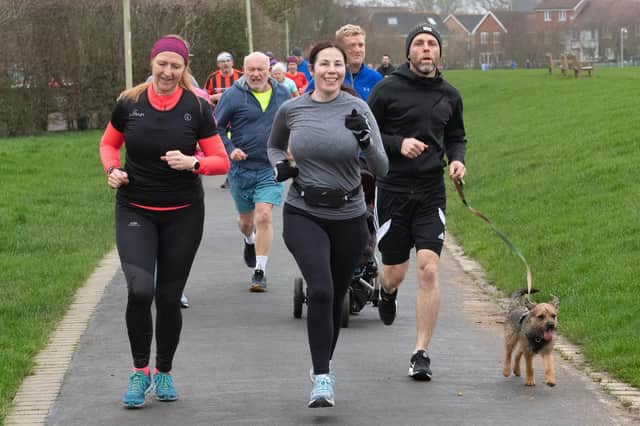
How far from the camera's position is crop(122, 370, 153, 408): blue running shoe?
262 inches

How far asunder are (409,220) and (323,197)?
1098mm

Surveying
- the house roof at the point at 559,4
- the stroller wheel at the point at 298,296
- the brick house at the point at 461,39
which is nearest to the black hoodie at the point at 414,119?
the stroller wheel at the point at 298,296

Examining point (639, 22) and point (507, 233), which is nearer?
point (507, 233)

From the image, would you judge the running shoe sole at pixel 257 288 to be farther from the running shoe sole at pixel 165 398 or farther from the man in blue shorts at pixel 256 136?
the running shoe sole at pixel 165 398

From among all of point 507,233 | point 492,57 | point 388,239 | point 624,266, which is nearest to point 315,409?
point 388,239

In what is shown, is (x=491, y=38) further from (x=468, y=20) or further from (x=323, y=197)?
(x=323, y=197)

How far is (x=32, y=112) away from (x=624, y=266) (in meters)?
26.1

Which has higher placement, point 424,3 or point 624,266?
point 424,3

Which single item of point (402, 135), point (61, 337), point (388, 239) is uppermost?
point (402, 135)

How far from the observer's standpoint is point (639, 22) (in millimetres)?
105188

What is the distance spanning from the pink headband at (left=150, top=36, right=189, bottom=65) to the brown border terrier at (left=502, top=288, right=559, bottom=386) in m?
2.40

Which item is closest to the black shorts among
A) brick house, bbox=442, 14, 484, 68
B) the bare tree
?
brick house, bbox=442, 14, 484, 68

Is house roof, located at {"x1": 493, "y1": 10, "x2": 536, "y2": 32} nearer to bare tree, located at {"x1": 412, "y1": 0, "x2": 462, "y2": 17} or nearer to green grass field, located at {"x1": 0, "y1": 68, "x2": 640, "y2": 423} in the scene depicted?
bare tree, located at {"x1": 412, "y1": 0, "x2": 462, "y2": 17}

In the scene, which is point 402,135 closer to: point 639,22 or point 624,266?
point 624,266
